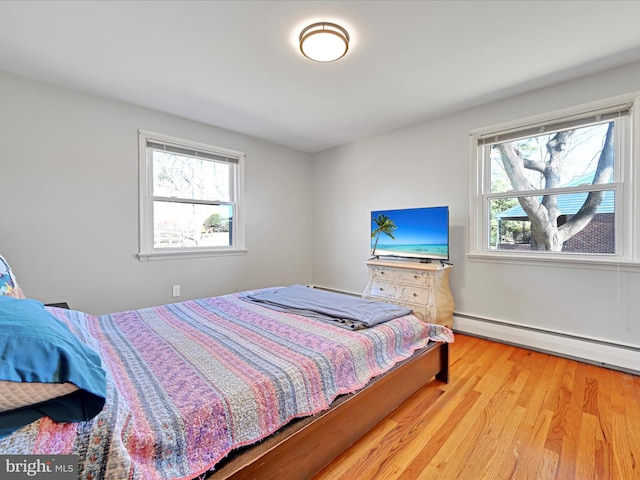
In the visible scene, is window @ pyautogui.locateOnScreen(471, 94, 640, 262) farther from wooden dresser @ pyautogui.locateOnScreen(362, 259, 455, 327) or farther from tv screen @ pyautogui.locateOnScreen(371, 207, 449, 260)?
wooden dresser @ pyautogui.locateOnScreen(362, 259, 455, 327)

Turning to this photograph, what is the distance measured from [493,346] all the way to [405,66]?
2704 mm

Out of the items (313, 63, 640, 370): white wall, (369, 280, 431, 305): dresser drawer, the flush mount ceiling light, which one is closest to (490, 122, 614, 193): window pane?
(313, 63, 640, 370): white wall

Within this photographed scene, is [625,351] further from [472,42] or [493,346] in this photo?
[472,42]

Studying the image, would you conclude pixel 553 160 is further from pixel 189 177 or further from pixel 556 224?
pixel 189 177

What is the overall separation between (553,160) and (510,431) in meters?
2.44

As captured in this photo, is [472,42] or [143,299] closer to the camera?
[472,42]

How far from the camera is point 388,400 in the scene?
64.4 inches

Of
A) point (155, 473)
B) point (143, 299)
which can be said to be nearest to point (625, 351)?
point (155, 473)

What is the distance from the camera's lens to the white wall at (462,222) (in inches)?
93.9

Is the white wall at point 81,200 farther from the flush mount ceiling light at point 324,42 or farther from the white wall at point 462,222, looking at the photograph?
the flush mount ceiling light at point 324,42

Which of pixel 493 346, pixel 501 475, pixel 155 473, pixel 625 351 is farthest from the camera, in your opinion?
pixel 493 346

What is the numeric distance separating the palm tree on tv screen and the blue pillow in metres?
3.11

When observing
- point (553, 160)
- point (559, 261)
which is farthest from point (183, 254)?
point (553, 160)

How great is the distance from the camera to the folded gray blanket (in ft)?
5.98
